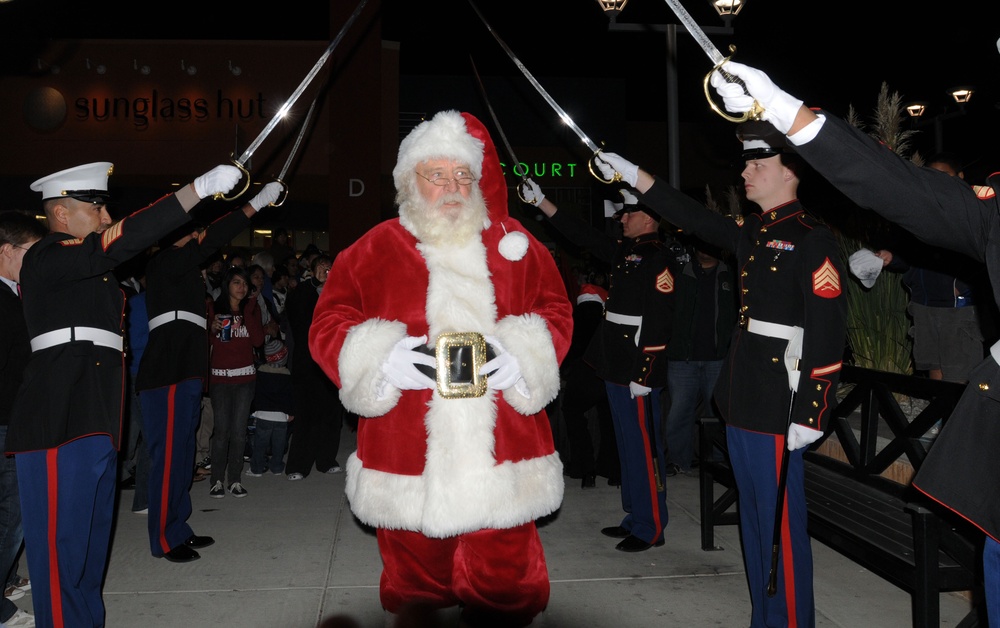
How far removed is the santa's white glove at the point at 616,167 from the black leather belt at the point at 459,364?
148 cm

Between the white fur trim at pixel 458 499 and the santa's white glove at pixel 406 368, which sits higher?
the santa's white glove at pixel 406 368

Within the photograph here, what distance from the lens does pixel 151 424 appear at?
4828 millimetres

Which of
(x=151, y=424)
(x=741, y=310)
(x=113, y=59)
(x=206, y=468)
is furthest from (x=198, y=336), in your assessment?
(x=113, y=59)

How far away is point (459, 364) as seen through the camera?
2.83 metres

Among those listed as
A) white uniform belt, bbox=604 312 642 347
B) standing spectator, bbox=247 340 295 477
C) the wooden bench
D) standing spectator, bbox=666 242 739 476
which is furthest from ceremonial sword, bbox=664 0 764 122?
standing spectator, bbox=247 340 295 477

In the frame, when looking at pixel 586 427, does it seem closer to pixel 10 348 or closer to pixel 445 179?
pixel 445 179

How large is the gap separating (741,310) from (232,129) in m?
13.4

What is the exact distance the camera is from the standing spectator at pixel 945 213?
1805 mm

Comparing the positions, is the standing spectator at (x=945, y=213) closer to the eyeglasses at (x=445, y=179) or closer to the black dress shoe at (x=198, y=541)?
the eyeglasses at (x=445, y=179)

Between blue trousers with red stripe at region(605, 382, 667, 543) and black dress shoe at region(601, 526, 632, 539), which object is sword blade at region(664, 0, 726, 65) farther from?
black dress shoe at region(601, 526, 632, 539)

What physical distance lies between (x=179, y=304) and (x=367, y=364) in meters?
2.83

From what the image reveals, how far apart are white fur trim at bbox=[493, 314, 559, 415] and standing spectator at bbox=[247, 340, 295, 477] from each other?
15.3 ft

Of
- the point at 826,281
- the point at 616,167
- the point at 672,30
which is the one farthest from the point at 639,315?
the point at 672,30

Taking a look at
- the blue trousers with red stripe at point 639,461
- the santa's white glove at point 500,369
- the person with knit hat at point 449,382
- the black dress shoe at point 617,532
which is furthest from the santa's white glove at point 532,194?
the santa's white glove at point 500,369
